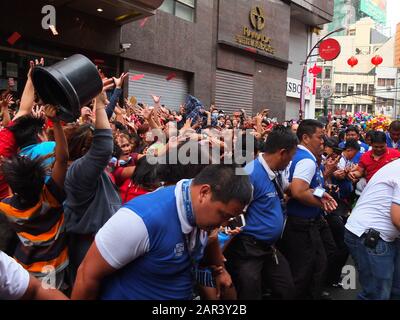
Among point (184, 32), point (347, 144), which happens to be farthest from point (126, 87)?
point (347, 144)

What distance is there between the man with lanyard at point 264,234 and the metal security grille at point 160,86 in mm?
10611

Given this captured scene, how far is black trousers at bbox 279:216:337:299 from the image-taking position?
13.1 feet

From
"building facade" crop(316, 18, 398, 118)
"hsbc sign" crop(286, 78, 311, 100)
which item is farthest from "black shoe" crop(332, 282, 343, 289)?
"building facade" crop(316, 18, 398, 118)

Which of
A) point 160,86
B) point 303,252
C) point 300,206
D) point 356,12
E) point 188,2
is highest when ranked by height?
point 356,12

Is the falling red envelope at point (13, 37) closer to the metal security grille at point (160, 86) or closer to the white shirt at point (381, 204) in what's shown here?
the metal security grille at point (160, 86)

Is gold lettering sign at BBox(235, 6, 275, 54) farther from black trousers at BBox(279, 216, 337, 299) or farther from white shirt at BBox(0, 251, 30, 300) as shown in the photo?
white shirt at BBox(0, 251, 30, 300)

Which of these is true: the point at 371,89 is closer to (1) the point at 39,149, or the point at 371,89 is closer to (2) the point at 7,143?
(2) the point at 7,143

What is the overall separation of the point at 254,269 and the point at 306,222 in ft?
2.96

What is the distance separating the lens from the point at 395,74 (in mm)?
59438

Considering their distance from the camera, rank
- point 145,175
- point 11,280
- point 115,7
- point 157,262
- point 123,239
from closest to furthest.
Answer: point 11,280, point 123,239, point 157,262, point 145,175, point 115,7

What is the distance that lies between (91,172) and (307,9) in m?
23.9

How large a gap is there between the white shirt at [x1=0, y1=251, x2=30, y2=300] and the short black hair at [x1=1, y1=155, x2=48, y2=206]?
0.92 meters

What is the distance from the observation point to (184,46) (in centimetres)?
1533

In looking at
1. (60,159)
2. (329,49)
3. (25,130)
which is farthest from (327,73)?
(60,159)
